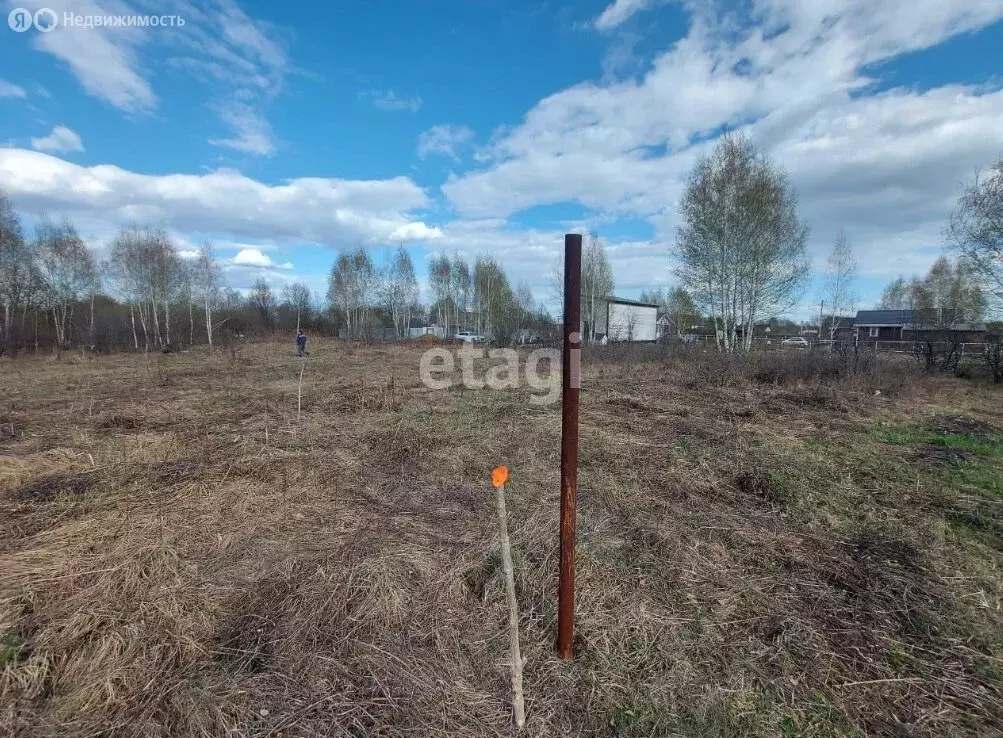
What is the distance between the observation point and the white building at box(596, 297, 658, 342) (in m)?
31.1

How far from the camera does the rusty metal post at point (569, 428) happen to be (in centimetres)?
182

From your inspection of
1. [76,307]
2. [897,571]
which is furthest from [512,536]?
[76,307]

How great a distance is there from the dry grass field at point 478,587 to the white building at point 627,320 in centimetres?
2515

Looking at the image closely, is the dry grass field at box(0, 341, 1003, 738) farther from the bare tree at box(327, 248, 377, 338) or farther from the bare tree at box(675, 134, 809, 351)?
the bare tree at box(327, 248, 377, 338)

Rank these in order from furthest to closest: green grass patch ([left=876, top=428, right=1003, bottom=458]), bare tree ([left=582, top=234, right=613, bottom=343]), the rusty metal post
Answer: bare tree ([left=582, top=234, right=613, bottom=343]), green grass patch ([left=876, top=428, right=1003, bottom=458]), the rusty metal post

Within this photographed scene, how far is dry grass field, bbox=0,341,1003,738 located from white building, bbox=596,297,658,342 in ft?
82.5

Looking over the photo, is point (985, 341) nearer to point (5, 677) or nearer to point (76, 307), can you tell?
point (5, 677)

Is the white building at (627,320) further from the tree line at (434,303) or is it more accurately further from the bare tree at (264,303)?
the bare tree at (264,303)

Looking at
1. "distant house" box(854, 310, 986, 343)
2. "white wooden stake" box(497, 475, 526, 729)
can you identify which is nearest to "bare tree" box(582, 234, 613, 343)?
"distant house" box(854, 310, 986, 343)

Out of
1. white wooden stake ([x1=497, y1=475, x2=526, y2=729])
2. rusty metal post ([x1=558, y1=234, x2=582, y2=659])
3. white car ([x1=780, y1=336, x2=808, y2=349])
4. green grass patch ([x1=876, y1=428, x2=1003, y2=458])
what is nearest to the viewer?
white wooden stake ([x1=497, y1=475, x2=526, y2=729])

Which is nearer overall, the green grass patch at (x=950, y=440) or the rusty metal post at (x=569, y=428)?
the rusty metal post at (x=569, y=428)

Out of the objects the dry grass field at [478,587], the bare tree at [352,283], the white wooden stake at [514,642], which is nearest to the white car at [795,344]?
the dry grass field at [478,587]

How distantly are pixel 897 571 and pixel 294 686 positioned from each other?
3.64 m

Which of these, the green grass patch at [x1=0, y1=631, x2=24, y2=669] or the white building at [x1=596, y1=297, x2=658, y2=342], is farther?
the white building at [x1=596, y1=297, x2=658, y2=342]
